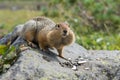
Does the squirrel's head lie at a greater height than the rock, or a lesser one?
greater

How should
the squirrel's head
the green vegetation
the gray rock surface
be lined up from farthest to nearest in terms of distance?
1. the squirrel's head
2. the green vegetation
3. the gray rock surface

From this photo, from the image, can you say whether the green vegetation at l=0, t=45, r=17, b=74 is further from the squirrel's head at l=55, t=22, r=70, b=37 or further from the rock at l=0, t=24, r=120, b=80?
the squirrel's head at l=55, t=22, r=70, b=37

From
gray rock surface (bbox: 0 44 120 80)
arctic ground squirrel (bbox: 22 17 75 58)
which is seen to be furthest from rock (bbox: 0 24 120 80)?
arctic ground squirrel (bbox: 22 17 75 58)

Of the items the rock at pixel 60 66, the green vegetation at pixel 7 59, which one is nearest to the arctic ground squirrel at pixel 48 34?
the rock at pixel 60 66

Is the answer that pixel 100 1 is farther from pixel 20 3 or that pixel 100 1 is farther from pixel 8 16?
pixel 20 3

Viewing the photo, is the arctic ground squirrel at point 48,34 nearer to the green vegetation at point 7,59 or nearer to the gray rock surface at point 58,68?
the gray rock surface at point 58,68

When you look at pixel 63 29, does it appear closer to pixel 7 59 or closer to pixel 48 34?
pixel 48 34
